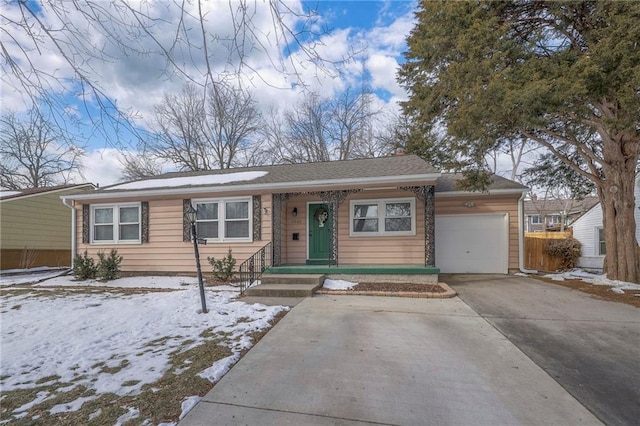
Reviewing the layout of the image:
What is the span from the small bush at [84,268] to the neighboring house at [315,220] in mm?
803

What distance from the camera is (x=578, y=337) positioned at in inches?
160

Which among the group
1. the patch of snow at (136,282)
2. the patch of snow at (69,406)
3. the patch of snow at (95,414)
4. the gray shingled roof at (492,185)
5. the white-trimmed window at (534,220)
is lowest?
the patch of snow at (136,282)

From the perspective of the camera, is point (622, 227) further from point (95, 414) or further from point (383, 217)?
point (95, 414)

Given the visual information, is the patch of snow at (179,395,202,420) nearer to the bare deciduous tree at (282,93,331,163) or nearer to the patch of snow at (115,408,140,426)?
the patch of snow at (115,408,140,426)

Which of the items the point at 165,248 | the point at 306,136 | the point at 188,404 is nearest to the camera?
the point at 188,404

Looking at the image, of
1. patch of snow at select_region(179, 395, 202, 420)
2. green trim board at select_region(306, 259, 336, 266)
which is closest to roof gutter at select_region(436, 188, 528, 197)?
green trim board at select_region(306, 259, 336, 266)

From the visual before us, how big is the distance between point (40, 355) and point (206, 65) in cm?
363

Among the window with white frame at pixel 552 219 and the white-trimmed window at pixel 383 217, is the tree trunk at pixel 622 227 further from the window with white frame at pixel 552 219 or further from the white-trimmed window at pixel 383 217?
the window with white frame at pixel 552 219

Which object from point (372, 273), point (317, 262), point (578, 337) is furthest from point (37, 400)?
point (317, 262)

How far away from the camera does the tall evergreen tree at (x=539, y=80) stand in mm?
5582

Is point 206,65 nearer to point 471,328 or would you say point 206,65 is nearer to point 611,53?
point 471,328

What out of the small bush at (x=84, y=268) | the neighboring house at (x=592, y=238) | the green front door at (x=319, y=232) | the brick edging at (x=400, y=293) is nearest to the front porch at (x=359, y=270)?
the brick edging at (x=400, y=293)

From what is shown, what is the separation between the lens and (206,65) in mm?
2697

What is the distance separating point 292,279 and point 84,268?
644 cm
